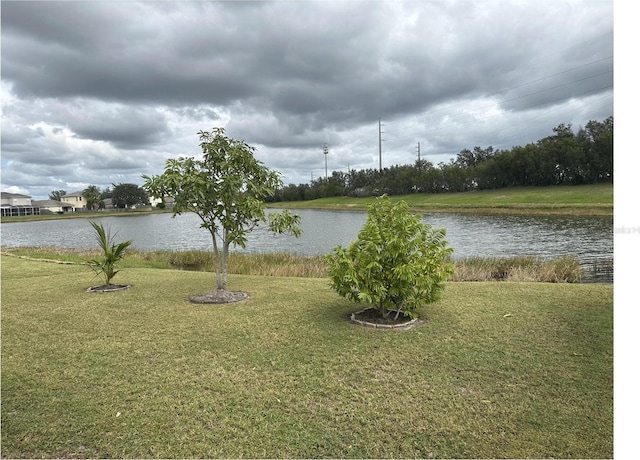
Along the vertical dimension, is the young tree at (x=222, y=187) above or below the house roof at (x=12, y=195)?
below

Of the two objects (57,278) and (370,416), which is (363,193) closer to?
(57,278)

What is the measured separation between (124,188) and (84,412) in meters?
108

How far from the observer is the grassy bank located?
41.3 meters

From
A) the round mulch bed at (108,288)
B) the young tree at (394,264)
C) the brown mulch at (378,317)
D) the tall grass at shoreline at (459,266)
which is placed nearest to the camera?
the young tree at (394,264)

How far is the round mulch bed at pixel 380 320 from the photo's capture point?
558cm

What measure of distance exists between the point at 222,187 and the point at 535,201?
173 feet

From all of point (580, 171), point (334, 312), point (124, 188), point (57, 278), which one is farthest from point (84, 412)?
point (124, 188)

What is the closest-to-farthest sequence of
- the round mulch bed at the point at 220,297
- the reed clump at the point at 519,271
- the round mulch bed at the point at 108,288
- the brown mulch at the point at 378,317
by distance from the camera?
the brown mulch at the point at 378,317 < the round mulch bed at the point at 220,297 < the round mulch bed at the point at 108,288 < the reed clump at the point at 519,271

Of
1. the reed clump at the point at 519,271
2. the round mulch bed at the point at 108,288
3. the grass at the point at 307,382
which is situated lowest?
the reed clump at the point at 519,271

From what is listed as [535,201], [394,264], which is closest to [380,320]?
[394,264]

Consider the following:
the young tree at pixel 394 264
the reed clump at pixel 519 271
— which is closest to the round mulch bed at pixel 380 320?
the young tree at pixel 394 264

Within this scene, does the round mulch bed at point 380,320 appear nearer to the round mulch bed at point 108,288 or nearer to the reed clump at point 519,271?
the reed clump at point 519,271

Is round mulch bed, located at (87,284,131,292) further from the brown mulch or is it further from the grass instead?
the brown mulch

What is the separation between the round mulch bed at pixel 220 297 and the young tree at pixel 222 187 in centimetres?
96
